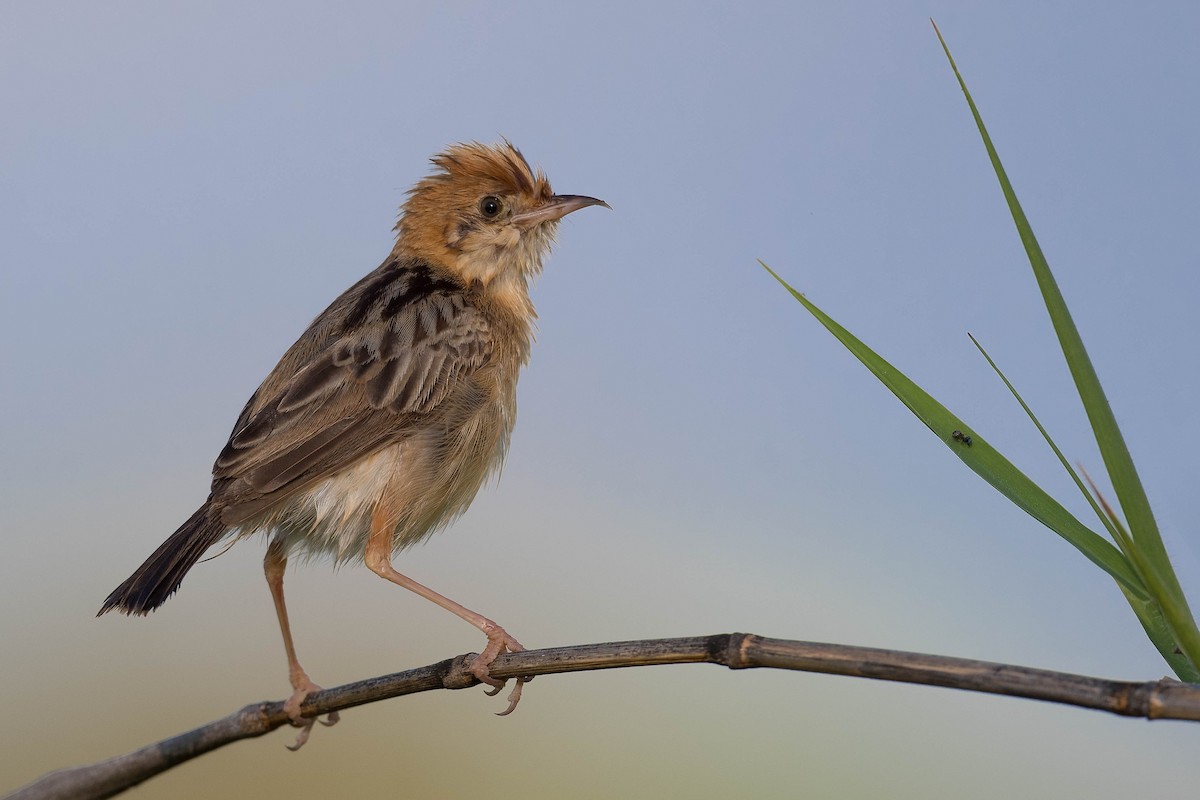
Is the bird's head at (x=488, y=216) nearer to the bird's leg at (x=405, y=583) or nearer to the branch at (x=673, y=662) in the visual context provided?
the bird's leg at (x=405, y=583)

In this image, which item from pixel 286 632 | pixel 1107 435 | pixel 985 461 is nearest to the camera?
pixel 1107 435

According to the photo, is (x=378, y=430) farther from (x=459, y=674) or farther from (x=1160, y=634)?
(x=1160, y=634)

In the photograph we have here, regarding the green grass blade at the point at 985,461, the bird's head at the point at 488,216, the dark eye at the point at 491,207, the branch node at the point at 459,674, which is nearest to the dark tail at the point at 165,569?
the branch node at the point at 459,674

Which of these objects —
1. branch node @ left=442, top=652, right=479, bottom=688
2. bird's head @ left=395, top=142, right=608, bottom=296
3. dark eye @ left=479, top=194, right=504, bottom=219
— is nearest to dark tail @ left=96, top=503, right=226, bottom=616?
branch node @ left=442, top=652, right=479, bottom=688

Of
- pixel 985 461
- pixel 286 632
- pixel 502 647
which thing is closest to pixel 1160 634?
pixel 985 461

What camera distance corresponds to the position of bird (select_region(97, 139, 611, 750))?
12.2 ft

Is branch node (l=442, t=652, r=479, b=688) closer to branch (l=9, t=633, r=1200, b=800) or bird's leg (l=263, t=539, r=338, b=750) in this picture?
branch (l=9, t=633, r=1200, b=800)

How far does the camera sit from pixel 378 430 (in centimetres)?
390

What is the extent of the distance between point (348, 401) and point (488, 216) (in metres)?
1.26

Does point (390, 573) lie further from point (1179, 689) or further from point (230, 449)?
→ point (1179, 689)

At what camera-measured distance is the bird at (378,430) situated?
3.73 m

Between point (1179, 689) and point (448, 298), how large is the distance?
3.37 m

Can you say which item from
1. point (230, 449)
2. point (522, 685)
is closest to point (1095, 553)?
point (522, 685)

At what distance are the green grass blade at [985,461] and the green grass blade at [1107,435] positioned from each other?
0.14 m
